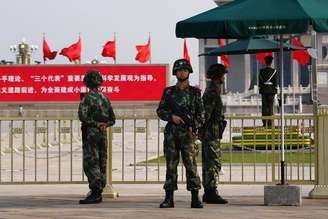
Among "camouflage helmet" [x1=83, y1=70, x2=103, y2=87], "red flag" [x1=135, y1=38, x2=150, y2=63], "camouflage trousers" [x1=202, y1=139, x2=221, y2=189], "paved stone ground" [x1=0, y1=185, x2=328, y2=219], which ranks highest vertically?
"red flag" [x1=135, y1=38, x2=150, y2=63]

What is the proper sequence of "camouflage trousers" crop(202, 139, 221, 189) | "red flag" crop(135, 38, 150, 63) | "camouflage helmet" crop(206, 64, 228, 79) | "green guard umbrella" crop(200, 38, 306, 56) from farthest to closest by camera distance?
"red flag" crop(135, 38, 150, 63), "green guard umbrella" crop(200, 38, 306, 56), "camouflage trousers" crop(202, 139, 221, 189), "camouflage helmet" crop(206, 64, 228, 79)

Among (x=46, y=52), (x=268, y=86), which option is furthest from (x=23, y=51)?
(x=268, y=86)

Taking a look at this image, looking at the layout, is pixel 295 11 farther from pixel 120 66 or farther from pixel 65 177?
pixel 120 66

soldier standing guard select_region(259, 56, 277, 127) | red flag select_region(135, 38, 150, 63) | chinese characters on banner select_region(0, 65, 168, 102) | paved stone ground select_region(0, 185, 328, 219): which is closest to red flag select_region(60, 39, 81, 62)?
red flag select_region(135, 38, 150, 63)

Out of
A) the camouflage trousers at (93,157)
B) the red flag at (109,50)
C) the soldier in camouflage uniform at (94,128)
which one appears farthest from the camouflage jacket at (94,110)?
the red flag at (109,50)

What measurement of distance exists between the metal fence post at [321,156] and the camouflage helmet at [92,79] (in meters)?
2.92

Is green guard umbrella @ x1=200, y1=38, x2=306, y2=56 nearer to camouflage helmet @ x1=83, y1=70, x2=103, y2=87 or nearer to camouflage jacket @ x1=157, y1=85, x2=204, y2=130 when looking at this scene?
camouflage helmet @ x1=83, y1=70, x2=103, y2=87

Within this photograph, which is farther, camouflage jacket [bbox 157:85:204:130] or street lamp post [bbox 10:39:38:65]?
street lamp post [bbox 10:39:38:65]

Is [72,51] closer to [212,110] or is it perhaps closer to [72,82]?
[72,82]

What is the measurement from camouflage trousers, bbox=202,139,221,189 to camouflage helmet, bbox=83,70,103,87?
151 centimetres

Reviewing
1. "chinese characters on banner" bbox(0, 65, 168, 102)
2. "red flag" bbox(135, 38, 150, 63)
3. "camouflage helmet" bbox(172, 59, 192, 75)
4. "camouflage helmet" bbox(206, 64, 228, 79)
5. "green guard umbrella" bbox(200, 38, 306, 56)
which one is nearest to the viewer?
"camouflage helmet" bbox(172, 59, 192, 75)

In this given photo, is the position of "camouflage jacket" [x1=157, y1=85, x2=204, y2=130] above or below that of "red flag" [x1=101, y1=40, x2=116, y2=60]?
below

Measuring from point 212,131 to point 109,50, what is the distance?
1661 inches

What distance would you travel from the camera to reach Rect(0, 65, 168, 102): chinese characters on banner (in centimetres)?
4112
